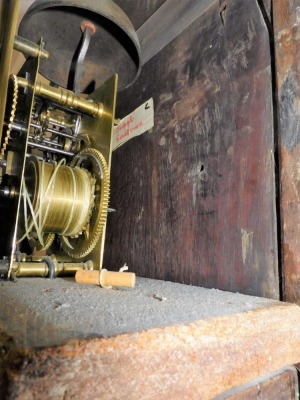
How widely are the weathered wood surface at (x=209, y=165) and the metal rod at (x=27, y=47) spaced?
0.41 meters

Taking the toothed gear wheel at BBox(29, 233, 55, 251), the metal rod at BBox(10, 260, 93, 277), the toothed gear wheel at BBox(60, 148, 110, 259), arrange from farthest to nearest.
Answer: the toothed gear wheel at BBox(29, 233, 55, 251) → the toothed gear wheel at BBox(60, 148, 110, 259) → the metal rod at BBox(10, 260, 93, 277)

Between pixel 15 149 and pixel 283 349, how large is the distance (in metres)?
0.82

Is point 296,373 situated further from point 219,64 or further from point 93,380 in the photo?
point 219,64

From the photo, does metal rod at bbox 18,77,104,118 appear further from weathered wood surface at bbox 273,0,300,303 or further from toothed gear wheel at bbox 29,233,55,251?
weathered wood surface at bbox 273,0,300,303

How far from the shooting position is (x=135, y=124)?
1.16 metres

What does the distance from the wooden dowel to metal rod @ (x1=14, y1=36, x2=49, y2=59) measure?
64cm

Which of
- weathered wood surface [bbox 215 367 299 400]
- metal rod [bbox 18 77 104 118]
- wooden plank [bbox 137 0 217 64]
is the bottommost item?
weathered wood surface [bbox 215 367 299 400]

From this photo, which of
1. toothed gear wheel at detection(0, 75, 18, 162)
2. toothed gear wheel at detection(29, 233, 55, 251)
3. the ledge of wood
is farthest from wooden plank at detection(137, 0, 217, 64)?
the ledge of wood

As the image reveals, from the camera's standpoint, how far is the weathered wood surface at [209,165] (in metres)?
0.67

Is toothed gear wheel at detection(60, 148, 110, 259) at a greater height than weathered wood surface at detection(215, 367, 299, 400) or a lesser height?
greater

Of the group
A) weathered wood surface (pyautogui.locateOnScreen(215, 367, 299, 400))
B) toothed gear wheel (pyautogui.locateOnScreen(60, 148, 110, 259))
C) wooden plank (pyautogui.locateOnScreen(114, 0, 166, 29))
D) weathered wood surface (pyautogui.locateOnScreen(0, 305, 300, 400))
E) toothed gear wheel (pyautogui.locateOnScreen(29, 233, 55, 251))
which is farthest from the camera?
wooden plank (pyautogui.locateOnScreen(114, 0, 166, 29))

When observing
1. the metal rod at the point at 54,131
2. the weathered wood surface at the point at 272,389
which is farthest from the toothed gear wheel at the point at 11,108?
the weathered wood surface at the point at 272,389

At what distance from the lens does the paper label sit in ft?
3.55

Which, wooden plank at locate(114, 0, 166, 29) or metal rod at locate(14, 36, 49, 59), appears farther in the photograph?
wooden plank at locate(114, 0, 166, 29)
